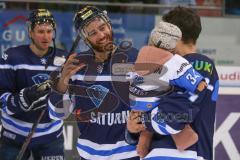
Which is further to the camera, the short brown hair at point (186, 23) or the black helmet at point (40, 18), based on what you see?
the black helmet at point (40, 18)

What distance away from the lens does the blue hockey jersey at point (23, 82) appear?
Answer: 370 centimetres

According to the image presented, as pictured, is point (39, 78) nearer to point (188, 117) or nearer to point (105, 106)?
point (105, 106)

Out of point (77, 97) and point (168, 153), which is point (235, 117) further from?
point (168, 153)

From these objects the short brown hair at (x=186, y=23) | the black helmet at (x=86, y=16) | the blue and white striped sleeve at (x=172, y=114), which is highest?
the short brown hair at (x=186, y=23)

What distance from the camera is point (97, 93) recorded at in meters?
2.85

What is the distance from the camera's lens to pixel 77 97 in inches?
115

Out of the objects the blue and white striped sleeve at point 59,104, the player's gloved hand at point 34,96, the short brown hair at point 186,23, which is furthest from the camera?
the player's gloved hand at point 34,96

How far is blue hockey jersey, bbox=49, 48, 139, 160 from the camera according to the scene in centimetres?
283

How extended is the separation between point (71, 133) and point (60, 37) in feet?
5.90

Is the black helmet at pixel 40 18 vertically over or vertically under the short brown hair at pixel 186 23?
under

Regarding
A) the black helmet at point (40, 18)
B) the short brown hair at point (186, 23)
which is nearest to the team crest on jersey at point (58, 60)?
the black helmet at point (40, 18)

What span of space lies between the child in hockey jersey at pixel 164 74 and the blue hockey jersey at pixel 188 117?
1.2 inches

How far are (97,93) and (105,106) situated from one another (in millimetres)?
71

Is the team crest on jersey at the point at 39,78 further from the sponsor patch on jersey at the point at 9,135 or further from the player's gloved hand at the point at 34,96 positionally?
the sponsor patch on jersey at the point at 9,135
